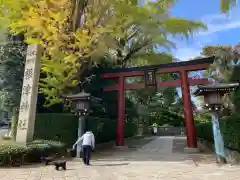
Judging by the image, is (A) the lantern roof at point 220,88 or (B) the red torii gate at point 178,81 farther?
(B) the red torii gate at point 178,81

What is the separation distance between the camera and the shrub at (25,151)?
28.5 feet

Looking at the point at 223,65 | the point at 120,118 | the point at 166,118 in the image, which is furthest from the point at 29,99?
the point at 166,118

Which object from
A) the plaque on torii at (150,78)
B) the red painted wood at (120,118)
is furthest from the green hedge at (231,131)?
the red painted wood at (120,118)

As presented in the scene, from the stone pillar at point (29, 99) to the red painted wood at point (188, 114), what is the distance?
8.83 meters

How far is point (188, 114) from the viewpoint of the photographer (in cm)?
1386

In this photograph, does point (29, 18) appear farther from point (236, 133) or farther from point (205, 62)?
point (236, 133)

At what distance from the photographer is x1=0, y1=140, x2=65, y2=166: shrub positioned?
28.5 feet

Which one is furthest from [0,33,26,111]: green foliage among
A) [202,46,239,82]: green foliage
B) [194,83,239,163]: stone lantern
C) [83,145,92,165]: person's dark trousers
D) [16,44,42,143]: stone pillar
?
[202,46,239,82]: green foliage

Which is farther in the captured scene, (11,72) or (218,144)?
(11,72)

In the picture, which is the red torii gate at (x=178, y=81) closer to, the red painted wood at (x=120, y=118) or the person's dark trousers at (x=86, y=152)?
the red painted wood at (x=120, y=118)

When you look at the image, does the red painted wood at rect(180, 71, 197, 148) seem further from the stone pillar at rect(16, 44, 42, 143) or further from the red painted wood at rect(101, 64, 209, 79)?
the stone pillar at rect(16, 44, 42, 143)

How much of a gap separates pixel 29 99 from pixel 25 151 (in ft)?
8.67

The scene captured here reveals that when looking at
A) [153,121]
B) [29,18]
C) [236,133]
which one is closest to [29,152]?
[29,18]

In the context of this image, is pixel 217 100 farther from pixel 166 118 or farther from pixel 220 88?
pixel 166 118
